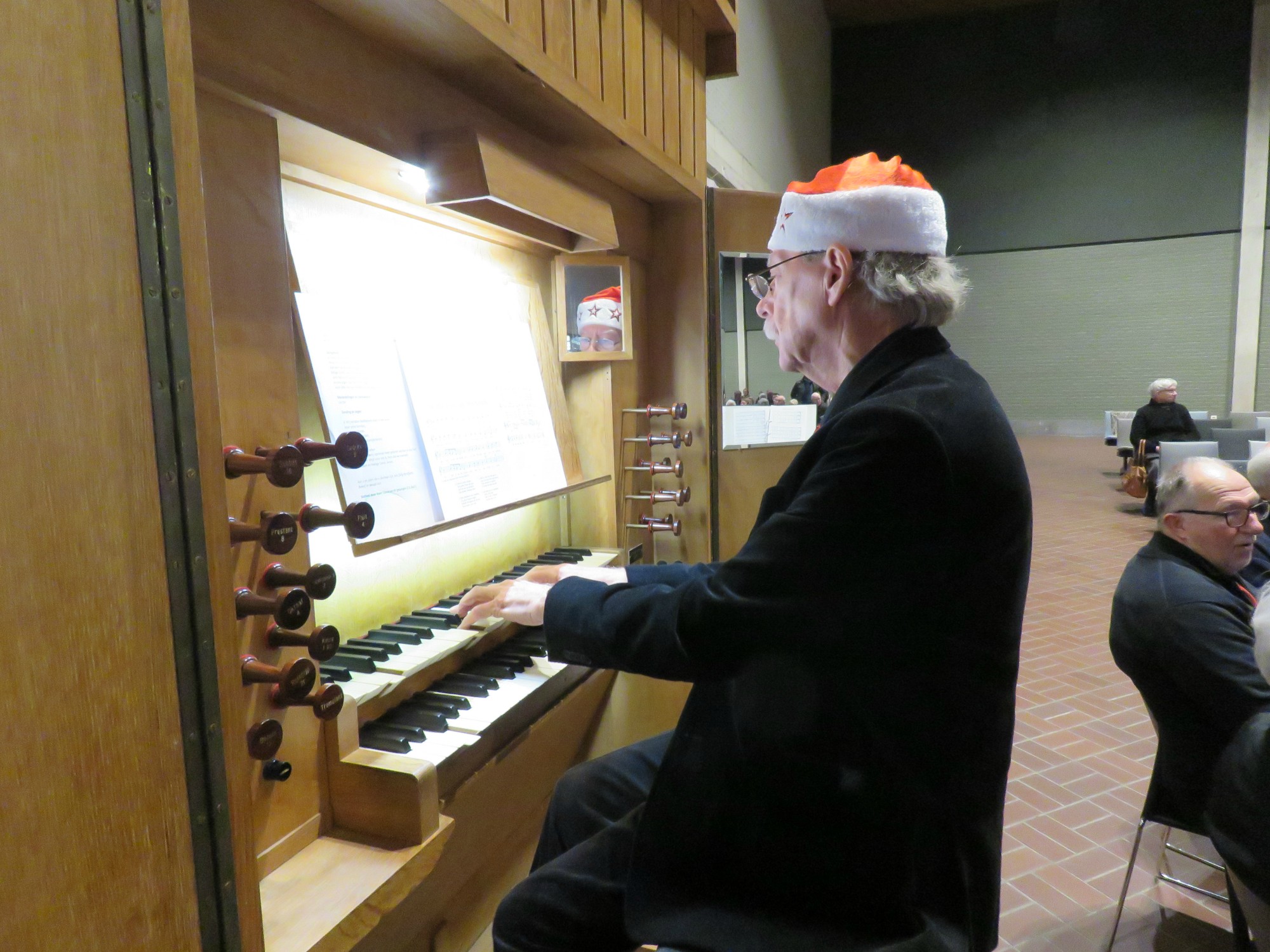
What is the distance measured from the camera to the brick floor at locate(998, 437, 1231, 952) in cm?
238

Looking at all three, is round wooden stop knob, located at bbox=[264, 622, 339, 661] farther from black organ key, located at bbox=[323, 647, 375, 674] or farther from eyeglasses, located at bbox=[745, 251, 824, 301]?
eyeglasses, located at bbox=[745, 251, 824, 301]

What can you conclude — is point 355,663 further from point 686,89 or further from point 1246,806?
point 686,89

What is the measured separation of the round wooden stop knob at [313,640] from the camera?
117 cm

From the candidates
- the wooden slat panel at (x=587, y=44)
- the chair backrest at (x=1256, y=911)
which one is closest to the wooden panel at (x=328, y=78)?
the wooden slat panel at (x=587, y=44)

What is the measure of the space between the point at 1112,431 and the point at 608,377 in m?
10.3

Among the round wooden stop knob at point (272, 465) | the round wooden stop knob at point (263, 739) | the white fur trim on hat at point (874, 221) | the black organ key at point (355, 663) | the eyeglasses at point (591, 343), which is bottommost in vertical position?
the black organ key at point (355, 663)

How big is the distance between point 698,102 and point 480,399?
4.61 ft

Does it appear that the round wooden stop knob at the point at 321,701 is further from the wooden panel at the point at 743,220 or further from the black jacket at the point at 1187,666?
the wooden panel at the point at 743,220

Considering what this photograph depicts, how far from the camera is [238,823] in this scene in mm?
985

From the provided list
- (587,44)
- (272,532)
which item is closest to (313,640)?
(272,532)

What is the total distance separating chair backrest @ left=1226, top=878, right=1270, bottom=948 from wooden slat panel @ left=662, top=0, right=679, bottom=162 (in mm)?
2282

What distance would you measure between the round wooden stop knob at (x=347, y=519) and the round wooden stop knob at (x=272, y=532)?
0.07 meters

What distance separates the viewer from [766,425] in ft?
11.5

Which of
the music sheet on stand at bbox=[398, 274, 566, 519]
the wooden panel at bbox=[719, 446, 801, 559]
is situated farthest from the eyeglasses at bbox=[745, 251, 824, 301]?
the wooden panel at bbox=[719, 446, 801, 559]
